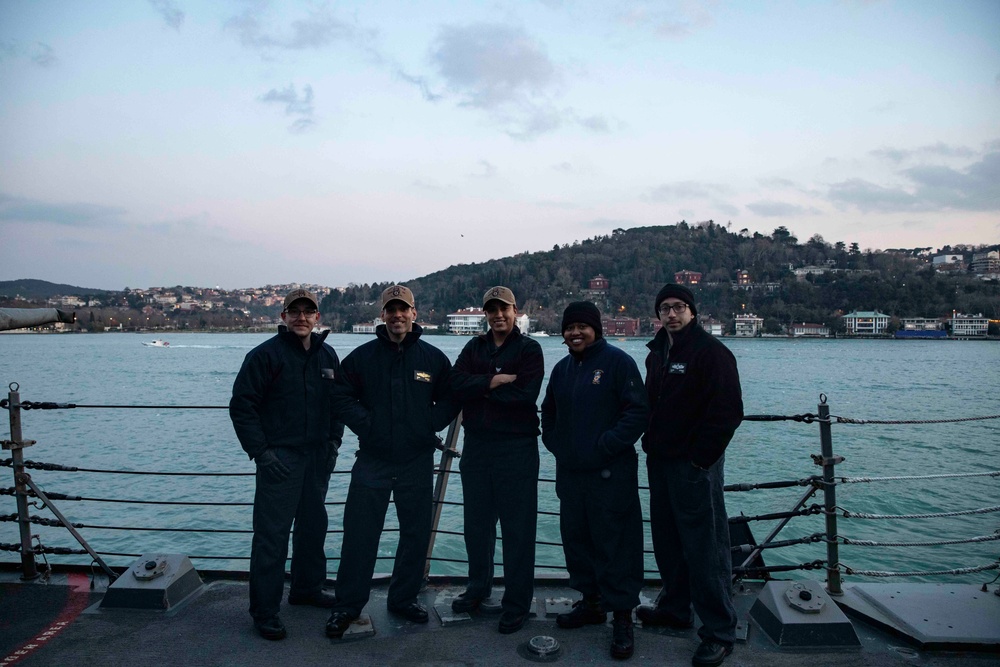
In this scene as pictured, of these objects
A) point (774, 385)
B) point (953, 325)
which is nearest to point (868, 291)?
point (953, 325)

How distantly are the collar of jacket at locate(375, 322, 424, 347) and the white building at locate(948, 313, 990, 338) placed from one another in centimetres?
14942

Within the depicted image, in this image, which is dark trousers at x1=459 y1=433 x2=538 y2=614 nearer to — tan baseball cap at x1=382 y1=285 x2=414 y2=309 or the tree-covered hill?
tan baseball cap at x1=382 y1=285 x2=414 y2=309

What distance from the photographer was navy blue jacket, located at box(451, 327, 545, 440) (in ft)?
12.1

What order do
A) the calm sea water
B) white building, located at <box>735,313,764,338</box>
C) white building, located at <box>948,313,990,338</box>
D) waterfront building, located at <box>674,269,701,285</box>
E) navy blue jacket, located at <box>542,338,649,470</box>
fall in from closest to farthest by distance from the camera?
navy blue jacket, located at <box>542,338,649,470</box> → the calm sea water → white building, located at <box>948,313,990,338</box> → white building, located at <box>735,313,764,338</box> → waterfront building, located at <box>674,269,701,285</box>

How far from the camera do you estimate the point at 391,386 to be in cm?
374

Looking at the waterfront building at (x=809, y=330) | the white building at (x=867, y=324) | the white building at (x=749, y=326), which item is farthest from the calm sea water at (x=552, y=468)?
the white building at (x=867, y=324)

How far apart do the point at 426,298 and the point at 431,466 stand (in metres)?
153

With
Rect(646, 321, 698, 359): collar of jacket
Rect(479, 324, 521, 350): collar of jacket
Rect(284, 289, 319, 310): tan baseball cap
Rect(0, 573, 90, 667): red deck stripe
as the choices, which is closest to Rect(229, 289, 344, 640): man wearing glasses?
Rect(284, 289, 319, 310): tan baseball cap

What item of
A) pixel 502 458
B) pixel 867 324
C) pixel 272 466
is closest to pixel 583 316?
pixel 502 458

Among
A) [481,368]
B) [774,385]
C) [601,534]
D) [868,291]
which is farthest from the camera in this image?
[868,291]

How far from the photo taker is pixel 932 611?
3.52 meters

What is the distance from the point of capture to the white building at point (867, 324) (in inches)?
5084

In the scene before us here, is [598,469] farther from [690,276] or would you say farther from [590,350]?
[690,276]

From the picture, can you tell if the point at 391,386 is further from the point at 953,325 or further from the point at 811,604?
the point at 953,325
